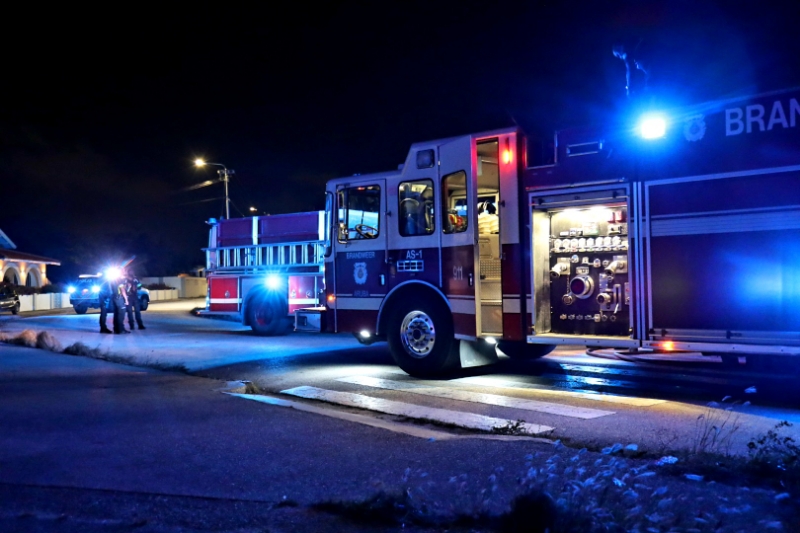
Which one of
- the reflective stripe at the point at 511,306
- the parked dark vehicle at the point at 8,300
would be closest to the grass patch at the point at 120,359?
the reflective stripe at the point at 511,306

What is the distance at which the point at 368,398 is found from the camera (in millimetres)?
8852

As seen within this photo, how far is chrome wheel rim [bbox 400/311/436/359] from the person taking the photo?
10.4 m

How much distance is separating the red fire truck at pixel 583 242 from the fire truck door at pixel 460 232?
20 millimetres

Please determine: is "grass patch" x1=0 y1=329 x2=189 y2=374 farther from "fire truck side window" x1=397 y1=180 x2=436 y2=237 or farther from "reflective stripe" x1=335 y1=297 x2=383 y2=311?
"fire truck side window" x1=397 y1=180 x2=436 y2=237

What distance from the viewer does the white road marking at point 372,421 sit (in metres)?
6.64

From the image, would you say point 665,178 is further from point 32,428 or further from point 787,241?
point 32,428

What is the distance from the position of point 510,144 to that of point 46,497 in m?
6.42

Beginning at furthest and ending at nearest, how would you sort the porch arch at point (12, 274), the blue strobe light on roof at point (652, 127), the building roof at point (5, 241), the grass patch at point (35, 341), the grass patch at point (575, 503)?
1. the building roof at point (5, 241)
2. the porch arch at point (12, 274)
3. the grass patch at point (35, 341)
4. the blue strobe light on roof at point (652, 127)
5. the grass patch at point (575, 503)

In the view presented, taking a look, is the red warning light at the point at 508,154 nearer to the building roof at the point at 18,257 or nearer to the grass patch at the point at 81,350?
the grass patch at the point at 81,350

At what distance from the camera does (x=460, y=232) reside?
394 inches

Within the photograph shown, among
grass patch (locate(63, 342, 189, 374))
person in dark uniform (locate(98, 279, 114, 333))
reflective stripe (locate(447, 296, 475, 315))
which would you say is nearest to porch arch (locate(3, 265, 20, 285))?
person in dark uniform (locate(98, 279, 114, 333))

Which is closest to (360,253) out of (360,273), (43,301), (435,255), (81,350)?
(360,273)

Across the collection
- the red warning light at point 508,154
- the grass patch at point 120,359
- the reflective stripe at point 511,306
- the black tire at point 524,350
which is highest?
the red warning light at point 508,154

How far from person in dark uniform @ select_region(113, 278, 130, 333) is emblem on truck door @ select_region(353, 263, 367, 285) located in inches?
353
